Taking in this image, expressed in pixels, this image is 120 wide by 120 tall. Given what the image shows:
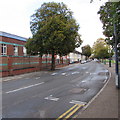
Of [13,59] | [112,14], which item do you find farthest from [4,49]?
[112,14]

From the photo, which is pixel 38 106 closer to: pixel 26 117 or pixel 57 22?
pixel 26 117

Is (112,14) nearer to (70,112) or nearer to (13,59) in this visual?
(70,112)

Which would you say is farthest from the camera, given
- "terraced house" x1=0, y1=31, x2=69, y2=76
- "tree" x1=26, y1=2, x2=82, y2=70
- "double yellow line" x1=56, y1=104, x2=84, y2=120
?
"tree" x1=26, y1=2, x2=82, y2=70

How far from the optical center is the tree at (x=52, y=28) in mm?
20734

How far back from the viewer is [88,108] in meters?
5.46

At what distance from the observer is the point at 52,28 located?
21172mm

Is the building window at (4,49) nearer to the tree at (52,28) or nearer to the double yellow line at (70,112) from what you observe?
the tree at (52,28)

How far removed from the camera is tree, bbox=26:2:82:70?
68.0 ft

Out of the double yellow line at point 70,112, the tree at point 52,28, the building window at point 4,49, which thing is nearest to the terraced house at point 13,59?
the building window at point 4,49

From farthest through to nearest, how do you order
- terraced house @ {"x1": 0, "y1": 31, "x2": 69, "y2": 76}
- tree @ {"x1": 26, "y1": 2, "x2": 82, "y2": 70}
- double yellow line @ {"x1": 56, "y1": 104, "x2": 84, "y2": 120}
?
tree @ {"x1": 26, "y1": 2, "x2": 82, "y2": 70}, terraced house @ {"x1": 0, "y1": 31, "x2": 69, "y2": 76}, double yellow line @ {"x1": 56, "y1": 104, "x2": 84, "y2": 120}

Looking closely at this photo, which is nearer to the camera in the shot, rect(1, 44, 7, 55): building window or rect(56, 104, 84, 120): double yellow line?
rect(56, 104, 84, 120): double yellow line

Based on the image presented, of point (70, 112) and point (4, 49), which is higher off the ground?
point (4, 49)

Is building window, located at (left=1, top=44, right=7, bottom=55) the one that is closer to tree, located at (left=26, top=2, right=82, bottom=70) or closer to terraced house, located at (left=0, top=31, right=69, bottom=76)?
terraced house, located at (left=0, top=31, right=69, bottom=76)

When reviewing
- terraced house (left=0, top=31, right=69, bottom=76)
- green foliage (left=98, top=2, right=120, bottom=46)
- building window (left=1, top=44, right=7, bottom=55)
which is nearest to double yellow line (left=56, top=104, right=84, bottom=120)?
green foliage (left=98, top=2, right=120, bottom=46)
